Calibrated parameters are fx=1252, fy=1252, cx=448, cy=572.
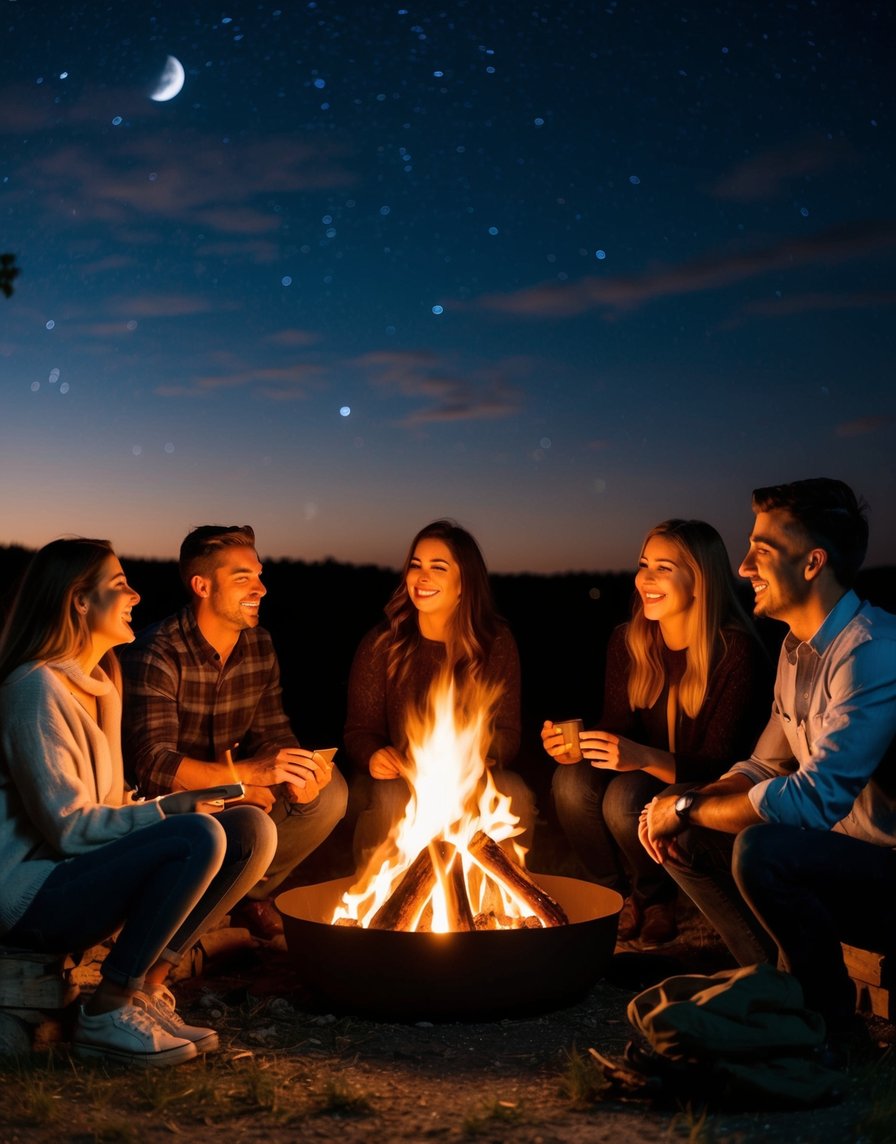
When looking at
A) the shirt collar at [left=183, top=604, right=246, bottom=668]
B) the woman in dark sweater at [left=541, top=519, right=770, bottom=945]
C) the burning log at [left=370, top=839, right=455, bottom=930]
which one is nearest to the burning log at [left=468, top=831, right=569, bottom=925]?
the burning log at [left=370, top=839, right=455, bottom=930]

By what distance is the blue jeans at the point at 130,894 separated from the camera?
4.23 metres

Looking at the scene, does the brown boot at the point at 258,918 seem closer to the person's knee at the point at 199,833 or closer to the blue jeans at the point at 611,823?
the blue jeans at the point at 611,823

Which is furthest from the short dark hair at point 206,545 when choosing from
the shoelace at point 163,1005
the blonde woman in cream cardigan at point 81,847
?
the shoelace at point 163,1005

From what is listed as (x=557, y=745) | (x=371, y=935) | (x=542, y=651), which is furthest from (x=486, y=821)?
(x=542, y=651)

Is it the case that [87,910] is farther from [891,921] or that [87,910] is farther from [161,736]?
[891,921]

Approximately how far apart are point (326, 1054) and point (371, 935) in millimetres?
433

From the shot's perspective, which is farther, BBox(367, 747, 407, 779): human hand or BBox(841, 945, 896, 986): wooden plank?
BBox(367, 747, 407, 779): human hand

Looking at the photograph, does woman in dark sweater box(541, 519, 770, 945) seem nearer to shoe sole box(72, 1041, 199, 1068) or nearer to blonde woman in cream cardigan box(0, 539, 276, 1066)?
blonde woman in cream cardigan box(0, 539, 276, 1066)

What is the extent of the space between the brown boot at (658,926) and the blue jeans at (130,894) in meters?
2.30

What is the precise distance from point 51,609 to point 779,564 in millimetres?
2664

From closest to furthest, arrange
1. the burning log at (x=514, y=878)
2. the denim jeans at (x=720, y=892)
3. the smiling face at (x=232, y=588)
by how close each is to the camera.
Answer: the denim jeans at (x=720, y=892), the burning log at (x=514, y=878), the smiling face at (x=232, y=588)

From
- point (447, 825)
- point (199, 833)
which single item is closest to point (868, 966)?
point (447, 825)

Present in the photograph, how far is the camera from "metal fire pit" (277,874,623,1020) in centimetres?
448

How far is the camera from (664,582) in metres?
5.79
